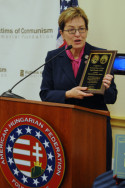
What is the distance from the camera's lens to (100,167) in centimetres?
162

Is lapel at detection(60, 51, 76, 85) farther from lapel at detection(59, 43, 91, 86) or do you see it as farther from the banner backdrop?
the banner backdrop

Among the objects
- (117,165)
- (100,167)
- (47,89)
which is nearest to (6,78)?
(47,89)

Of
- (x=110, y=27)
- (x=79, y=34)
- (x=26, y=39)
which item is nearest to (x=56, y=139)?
(x=79, y=34)

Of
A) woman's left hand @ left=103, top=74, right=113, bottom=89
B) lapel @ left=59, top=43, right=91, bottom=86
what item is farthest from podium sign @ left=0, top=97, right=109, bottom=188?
lapel @ left=59, top=43, right=91, bottom=86

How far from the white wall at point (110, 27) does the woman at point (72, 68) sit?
113 centimetres

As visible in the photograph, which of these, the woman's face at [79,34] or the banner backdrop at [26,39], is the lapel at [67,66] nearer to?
the woman's face at [79,34]

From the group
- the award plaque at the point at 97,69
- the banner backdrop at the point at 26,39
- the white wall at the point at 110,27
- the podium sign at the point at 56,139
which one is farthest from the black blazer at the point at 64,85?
the banner backdrop at the point at 26,39

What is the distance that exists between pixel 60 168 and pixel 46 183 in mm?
108

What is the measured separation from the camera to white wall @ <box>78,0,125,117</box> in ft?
10.5

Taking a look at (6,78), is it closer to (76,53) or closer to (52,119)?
(76,53)

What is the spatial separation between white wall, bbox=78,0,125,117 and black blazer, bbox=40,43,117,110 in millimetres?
1105

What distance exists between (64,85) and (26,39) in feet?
5.24

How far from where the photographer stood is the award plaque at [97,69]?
69.2 inches

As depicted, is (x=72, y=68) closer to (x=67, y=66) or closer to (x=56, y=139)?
(x=67, y=66)
